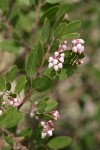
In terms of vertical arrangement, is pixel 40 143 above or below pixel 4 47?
below

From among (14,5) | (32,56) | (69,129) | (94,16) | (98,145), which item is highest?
(94,16)

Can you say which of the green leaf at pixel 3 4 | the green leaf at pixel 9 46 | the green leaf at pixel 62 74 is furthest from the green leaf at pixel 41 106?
the green leaf at pixel 9 46

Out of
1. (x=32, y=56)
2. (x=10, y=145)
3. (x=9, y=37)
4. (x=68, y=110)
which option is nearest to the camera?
(x=32, y=56)

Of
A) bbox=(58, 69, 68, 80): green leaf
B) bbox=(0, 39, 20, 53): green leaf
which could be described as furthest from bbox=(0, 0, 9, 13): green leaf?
bbox=(58, 69, 68, 80): green leaf

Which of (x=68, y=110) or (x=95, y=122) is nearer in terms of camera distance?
(x=95, y=122)

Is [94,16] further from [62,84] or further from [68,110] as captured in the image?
[68,110]

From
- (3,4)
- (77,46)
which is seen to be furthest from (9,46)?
(77,46)

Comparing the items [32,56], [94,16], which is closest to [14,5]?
[32,56]

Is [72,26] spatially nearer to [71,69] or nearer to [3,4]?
[71,69]
